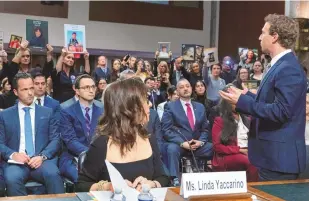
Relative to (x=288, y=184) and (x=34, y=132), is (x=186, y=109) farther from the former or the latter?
(x=288, y=184)

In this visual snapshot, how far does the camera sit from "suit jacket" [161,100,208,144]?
14.7 ft

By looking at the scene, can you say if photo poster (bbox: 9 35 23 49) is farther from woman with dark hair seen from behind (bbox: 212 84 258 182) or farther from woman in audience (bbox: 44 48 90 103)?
woman with dark hair seen from behind (bbox: 212 84 258 182)

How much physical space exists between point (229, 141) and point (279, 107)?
2.29 metres

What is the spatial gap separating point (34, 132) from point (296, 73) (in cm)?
214

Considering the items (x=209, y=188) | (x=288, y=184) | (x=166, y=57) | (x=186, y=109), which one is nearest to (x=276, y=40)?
(x=288, y=184)

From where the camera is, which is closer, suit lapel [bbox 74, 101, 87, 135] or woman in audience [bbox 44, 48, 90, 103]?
suit lapel [bbox 74, 101, 87, 135]

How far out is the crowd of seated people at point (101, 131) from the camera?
6.19 ft

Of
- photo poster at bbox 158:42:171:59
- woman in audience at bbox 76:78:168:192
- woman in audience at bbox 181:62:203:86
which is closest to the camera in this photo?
woman in audience at bbox 76:78:168:192

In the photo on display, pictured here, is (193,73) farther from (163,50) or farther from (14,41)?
(14,41)

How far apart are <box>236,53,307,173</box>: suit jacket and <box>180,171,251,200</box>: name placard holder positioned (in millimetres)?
640

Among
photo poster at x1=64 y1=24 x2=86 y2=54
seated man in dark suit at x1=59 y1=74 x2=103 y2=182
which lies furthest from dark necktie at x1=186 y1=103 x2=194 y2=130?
photo poster at x1=64 y1=24 x2=86 y2=54

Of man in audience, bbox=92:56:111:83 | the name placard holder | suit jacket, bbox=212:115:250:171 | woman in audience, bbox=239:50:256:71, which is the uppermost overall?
woman in audience, bbox=239:50:256:71

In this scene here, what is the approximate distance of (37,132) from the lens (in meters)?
3.38

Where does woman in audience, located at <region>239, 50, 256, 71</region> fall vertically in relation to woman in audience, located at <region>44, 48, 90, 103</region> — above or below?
above
